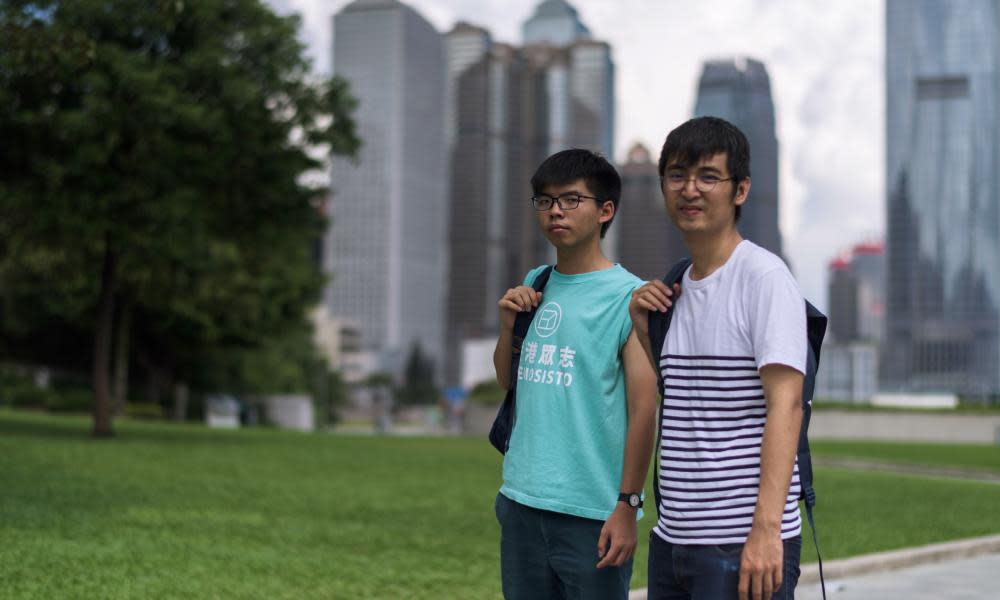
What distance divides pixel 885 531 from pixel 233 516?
230 inches

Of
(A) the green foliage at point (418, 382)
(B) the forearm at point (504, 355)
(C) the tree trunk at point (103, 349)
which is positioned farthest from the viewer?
(A) the green foliage at point (418, 382)

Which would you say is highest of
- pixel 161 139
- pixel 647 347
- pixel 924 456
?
pixel 161 139

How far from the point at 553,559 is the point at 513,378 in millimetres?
579

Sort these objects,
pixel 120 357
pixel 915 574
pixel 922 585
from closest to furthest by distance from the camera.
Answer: pixel 922 585 → pixel 915 574 → pixel 120 357

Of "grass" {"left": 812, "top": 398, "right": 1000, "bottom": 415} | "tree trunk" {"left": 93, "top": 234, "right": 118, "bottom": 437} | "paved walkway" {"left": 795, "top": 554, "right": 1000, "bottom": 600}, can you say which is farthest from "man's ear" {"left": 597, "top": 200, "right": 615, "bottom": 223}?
"grass" {"left": 812, "top": 398, "right": 1000, "bottom": 415}

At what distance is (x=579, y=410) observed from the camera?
10.9ft

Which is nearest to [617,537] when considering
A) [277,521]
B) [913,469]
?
[277,521]

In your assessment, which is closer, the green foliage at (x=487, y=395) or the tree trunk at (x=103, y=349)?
the tree trunk at (x=103, y=349)

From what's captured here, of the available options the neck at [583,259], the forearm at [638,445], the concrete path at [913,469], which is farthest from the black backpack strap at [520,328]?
the concrete path at [913,469]

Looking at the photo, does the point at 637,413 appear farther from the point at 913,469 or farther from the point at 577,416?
the point at 913,469

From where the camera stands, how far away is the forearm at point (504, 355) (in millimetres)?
3572

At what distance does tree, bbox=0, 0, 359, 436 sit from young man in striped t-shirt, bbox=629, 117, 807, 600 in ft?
48.7

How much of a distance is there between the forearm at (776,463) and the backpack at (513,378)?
102 cm

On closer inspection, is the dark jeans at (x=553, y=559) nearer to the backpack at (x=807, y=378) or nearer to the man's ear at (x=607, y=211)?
the backpack at (x=807, y=378)
